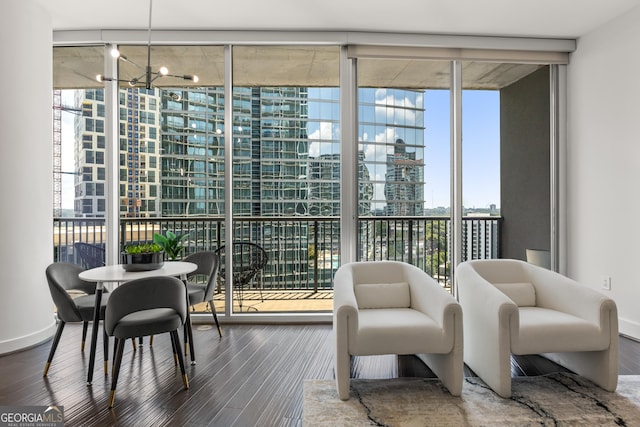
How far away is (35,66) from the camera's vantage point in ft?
10.6

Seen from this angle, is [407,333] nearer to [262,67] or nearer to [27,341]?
[262,67]

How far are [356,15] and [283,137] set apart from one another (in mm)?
1324

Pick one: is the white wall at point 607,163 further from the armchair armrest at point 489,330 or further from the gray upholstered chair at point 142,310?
the gray upholstered chair at point 142,310

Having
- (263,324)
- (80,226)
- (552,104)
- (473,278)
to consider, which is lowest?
(263,324)

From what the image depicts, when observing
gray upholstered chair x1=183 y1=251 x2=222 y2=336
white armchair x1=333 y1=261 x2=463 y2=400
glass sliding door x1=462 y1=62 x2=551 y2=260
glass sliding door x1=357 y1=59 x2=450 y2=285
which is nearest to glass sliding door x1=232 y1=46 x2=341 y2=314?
glass sliding door x1=357 y1=59 x2=450 y2=285

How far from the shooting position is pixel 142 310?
2.25 metres

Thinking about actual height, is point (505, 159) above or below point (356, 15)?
below

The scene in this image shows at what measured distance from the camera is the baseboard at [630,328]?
3.22m

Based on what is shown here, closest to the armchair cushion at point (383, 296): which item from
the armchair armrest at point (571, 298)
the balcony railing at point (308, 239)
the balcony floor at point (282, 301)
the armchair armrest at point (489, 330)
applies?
the armchair armrest at point (489, 330)

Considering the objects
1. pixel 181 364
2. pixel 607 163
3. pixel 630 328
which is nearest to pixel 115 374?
pixel 181 364

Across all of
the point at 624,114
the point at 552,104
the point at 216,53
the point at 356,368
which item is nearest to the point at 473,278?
the point at 356,368

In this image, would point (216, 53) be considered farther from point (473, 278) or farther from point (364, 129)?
point (473, 278)

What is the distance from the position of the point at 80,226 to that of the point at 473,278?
3730 mm

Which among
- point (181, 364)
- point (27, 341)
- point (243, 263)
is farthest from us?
point (243, 263)
